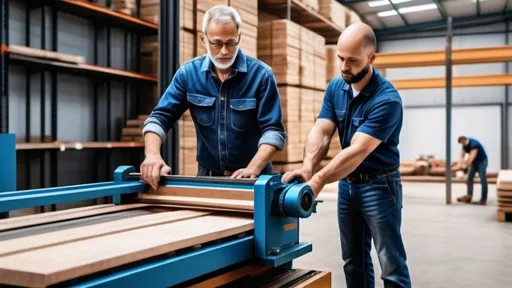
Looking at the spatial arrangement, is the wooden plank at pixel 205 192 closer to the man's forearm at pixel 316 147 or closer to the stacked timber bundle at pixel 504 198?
the man's forearm at pixel 316 147

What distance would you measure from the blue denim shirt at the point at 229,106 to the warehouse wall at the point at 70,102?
2.99 metres

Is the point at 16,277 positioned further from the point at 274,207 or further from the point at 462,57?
the point at 462,57

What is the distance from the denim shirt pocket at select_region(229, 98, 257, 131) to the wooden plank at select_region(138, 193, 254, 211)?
740mm

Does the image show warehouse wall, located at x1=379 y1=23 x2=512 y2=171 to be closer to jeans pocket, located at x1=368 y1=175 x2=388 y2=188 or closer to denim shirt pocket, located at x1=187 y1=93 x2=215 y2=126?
jeans pocket, located at x1=368 y1=175 x2=388 y2=188

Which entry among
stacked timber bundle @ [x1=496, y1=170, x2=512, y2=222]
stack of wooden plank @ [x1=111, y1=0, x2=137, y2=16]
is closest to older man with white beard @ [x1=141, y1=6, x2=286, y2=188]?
Result: stack of wooden plank @ [x1=111, y1=0, x2=137, y2=16]

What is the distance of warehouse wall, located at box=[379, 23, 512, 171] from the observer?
1638cm

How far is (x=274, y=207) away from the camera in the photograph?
5.84 feet

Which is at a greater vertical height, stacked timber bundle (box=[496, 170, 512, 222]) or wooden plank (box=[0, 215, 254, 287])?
wooden plank (box=[0, 215, 254, 287])

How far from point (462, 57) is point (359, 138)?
24.4 ft

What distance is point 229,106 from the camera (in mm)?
2785

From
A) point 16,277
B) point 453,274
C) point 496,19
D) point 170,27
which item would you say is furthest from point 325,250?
point 496,19

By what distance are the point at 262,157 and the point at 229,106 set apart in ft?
1.29

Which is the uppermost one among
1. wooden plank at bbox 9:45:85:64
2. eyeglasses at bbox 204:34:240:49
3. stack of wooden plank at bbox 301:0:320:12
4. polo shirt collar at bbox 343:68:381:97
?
stack of wooden plank at bbox 301:0:320:12

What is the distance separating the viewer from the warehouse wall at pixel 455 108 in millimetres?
16375
